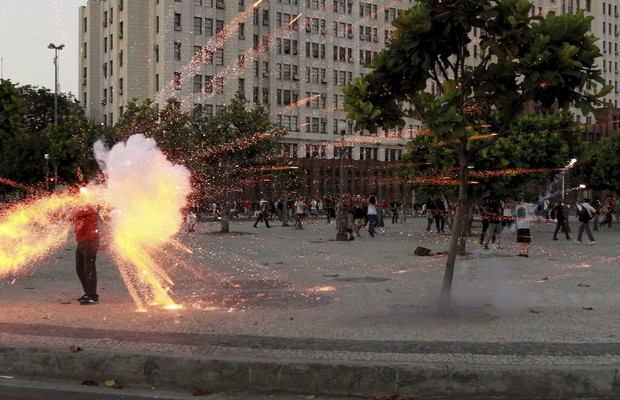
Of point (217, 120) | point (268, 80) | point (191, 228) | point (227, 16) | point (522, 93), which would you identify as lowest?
point (191, 228)

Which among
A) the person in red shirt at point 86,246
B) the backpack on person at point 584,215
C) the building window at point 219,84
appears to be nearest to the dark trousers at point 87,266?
the person in red shirt at point 86,246

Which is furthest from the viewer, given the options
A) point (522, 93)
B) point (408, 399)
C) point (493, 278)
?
point (493, 278)

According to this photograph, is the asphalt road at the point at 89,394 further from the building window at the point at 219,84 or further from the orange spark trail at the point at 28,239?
the building window at the point at 219,84

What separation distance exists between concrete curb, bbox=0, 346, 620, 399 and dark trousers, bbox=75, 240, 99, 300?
3.85 meters

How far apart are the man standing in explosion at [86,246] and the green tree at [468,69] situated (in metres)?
4.30

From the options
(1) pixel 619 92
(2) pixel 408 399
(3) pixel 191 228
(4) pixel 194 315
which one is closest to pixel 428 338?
(2) pixel 408 399

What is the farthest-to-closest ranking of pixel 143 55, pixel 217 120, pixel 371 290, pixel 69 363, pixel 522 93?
1. pixel 143 55
2. pixel 217 120
3. pixel 371 290
4. pixel 522 93
5. pixel 69 363

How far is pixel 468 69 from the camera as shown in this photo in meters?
9.09

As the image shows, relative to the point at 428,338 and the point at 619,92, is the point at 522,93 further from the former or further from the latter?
the point at 619,92

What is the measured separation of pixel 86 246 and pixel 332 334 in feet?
15.1

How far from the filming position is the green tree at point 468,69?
804 centimetres

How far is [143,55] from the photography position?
72.5 metres

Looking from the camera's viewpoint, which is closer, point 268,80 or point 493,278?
point 493,278

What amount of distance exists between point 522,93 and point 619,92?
10961 cm
